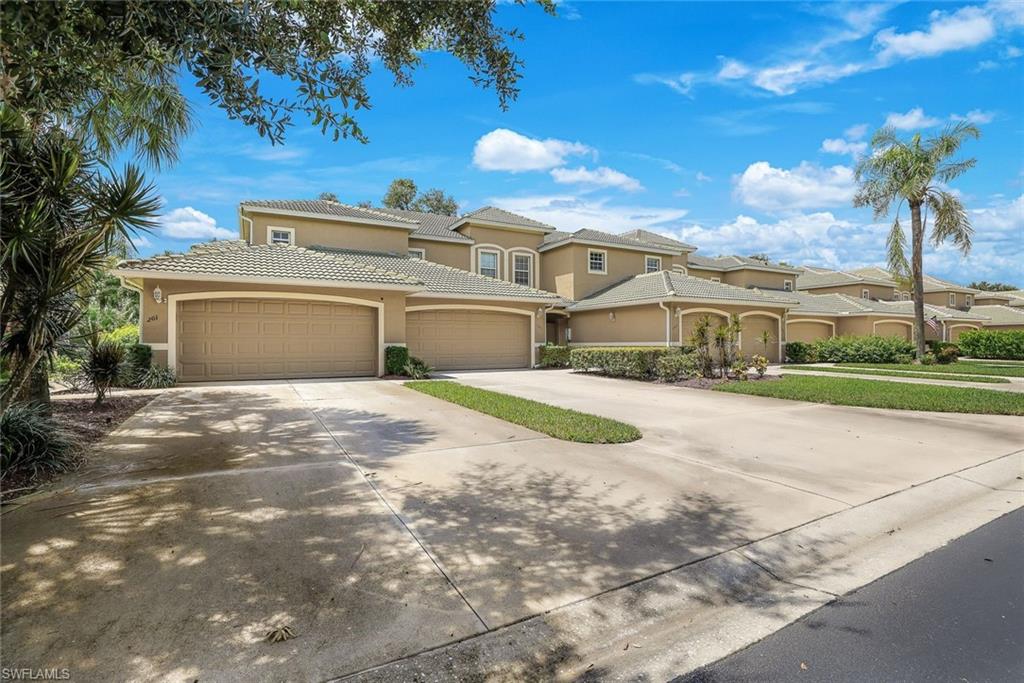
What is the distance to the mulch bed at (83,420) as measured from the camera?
465 centimetres

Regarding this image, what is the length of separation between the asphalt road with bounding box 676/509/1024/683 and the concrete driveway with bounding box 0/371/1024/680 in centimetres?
83

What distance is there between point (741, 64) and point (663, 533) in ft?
29.7

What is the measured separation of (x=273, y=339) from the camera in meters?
14.2

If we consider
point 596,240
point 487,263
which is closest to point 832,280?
point 596,240

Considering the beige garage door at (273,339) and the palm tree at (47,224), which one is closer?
the palm tree at (47,224)

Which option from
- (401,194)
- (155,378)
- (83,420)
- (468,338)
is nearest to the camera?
(83,420)

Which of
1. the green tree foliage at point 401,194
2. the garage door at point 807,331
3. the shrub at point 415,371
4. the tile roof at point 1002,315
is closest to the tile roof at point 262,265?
the shrub at point 415,371

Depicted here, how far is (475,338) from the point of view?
18891 mm

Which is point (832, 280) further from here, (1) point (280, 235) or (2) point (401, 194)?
(1) point (280, 235)

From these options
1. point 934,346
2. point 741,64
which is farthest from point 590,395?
point 934,346

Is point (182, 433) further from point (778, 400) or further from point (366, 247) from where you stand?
point (366, 247)

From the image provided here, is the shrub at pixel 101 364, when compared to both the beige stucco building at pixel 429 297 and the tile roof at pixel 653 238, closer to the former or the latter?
the beige stucco building at pixel 429 297

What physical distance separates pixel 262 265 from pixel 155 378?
405 centimetres

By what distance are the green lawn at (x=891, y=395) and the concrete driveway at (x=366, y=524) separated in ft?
6.45
